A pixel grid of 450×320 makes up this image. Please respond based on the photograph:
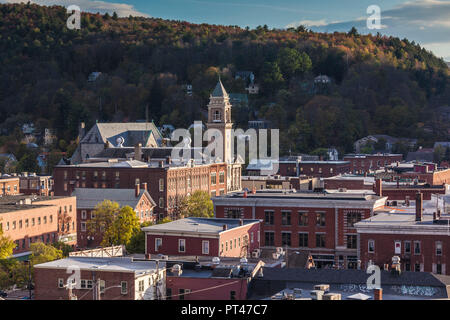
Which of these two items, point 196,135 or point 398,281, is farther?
point 196,135

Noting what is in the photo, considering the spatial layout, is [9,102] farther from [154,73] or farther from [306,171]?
[306,171]

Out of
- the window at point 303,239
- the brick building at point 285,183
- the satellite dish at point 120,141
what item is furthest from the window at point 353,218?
the satellite dish at point 120,141

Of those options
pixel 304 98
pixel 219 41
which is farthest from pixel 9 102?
pixel 304 98

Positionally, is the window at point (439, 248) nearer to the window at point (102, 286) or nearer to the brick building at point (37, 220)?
the window at point (102, 286)

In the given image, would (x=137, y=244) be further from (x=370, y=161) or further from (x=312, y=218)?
(x=370, y=161)
